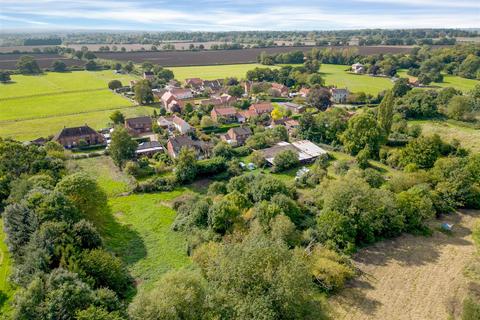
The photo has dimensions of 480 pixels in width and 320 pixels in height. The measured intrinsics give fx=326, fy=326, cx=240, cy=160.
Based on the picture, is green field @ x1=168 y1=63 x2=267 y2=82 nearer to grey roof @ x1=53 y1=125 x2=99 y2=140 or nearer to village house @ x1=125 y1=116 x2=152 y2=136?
village house @ x1=125 y1=116 x2=152 y2=136

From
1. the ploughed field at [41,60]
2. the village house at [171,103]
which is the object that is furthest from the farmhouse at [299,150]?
the ploughed field at [41,60]

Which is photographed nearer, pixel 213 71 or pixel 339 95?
pixel 339 95

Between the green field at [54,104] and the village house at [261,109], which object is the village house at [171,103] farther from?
the village house at [261,109]

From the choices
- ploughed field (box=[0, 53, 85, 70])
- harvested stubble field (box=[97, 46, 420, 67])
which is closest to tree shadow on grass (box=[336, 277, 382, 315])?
harvested stubble field (box=[97, 46, 420, 67])

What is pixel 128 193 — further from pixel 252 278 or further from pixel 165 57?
pixel 165 57

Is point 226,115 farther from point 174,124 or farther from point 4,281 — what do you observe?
point 4,281

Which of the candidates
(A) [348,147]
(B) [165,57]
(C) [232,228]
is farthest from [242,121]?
(B) [165,57]

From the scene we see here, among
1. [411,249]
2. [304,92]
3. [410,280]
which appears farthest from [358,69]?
[410,280]
